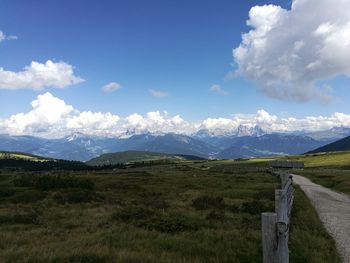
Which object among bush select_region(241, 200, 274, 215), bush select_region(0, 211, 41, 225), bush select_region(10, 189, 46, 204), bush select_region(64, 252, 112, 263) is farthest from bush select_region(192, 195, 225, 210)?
bush select_region(64, 252, 112, 263)

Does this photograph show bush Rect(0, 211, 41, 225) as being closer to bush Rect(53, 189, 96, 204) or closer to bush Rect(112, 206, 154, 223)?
bush Rect(112, 206, 154, 223)

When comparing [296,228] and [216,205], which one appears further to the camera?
[216,205]

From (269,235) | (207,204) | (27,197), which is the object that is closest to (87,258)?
(269,235)

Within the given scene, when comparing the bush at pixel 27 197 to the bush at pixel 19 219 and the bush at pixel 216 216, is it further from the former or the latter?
the bush at pixel 216 216

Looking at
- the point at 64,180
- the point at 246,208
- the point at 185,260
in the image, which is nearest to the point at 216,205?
the point at 246,208

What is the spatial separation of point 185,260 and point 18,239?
822 cm

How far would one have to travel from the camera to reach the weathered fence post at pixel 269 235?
8188 mm

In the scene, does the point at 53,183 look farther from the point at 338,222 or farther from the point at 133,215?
the point at 338,222

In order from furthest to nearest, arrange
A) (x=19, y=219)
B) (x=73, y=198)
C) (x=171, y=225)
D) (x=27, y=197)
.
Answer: (x=27, y=197) < (x=73, y=198) < (x=19, y=219) < (x=171, y=225)

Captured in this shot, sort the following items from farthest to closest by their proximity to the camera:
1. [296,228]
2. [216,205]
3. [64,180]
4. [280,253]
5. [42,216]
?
[64,180] → [216,205] → [42,216] → [296,228] → [280,253]

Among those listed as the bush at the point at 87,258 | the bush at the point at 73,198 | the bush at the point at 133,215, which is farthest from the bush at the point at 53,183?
the bush at the point at 87,258

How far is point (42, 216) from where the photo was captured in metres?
25.0

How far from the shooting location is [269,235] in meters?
8.23

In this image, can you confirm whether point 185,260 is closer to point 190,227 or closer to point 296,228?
point 190,227
